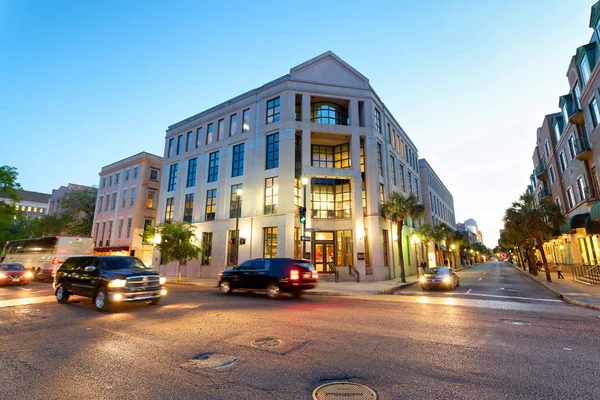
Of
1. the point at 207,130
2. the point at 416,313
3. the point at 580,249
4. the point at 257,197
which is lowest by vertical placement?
the point at 416,313

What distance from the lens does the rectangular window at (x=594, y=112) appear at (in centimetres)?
2031

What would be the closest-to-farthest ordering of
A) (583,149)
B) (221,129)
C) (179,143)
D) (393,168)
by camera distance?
(583,149) < (221,129) < (393,168) < (179,143)

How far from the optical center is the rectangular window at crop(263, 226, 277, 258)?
25047 millimetres

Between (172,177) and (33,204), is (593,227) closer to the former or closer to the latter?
(172,177)

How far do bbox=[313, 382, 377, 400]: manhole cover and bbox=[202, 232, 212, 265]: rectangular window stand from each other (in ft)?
87.6

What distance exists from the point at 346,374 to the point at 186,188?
3214 centimetres

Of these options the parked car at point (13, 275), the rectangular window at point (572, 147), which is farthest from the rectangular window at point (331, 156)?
the parked car at point (13, 275)

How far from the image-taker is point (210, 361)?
4672mm

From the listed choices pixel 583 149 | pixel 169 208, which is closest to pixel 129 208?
pixel 169 208

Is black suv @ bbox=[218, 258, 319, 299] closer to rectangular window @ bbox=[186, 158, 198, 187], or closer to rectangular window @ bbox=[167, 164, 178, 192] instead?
rectangular window @ bbox=[186, 158, 198, 187]

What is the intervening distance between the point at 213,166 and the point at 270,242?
12121mm

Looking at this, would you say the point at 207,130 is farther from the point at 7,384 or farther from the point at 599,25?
the point at 599,25

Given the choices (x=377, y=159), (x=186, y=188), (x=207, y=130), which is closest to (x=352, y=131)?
(x=377, y=159)

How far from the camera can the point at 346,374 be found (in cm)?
411
